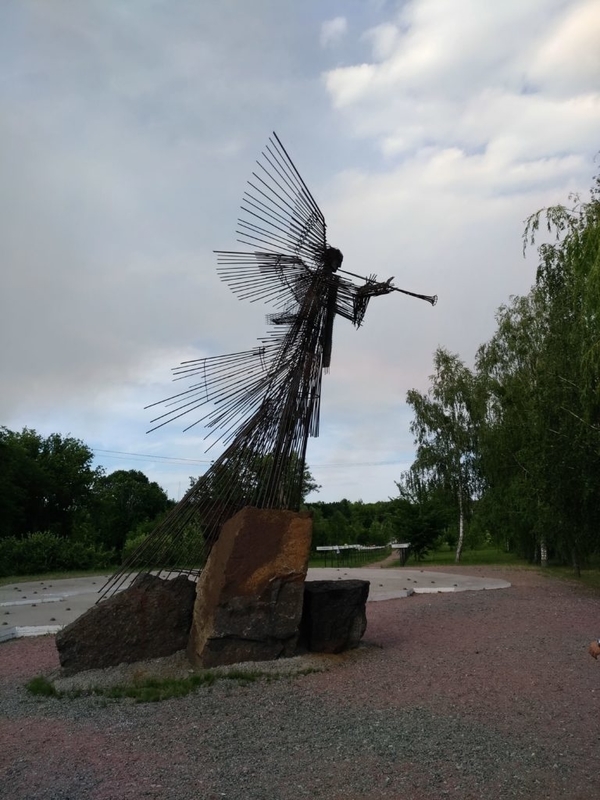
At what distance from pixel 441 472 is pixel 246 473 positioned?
1780cm

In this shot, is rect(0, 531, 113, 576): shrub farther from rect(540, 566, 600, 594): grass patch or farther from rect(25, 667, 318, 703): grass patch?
rect(25, 667, 318, 703): grass patch

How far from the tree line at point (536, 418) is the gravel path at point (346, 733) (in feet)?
14.2

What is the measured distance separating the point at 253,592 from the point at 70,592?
901 cm

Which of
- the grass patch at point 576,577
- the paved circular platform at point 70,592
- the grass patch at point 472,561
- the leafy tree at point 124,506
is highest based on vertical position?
the leafy tree at point 124,506

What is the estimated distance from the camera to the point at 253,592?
252 inches

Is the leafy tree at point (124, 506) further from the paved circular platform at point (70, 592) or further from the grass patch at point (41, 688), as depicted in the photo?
the grass patch at point (41, 688)

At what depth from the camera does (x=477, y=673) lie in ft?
20.7

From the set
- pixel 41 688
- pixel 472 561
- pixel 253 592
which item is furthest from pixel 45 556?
pixel 253 592

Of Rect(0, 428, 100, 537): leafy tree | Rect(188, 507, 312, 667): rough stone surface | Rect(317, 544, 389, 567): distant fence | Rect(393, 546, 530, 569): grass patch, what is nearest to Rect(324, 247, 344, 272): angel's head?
Rect(188, 507, 312, 667): rough stone surface

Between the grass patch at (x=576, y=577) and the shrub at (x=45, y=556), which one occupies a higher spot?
the shrub at (x=45, y=556)

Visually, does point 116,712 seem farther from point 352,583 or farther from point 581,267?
point 581,267

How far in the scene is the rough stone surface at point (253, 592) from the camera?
6.37 metres

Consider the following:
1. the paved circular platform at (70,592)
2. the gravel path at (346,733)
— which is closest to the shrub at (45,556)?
the paved circular platform at (70,592)

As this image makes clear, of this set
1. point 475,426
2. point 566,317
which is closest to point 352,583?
point 566,317
